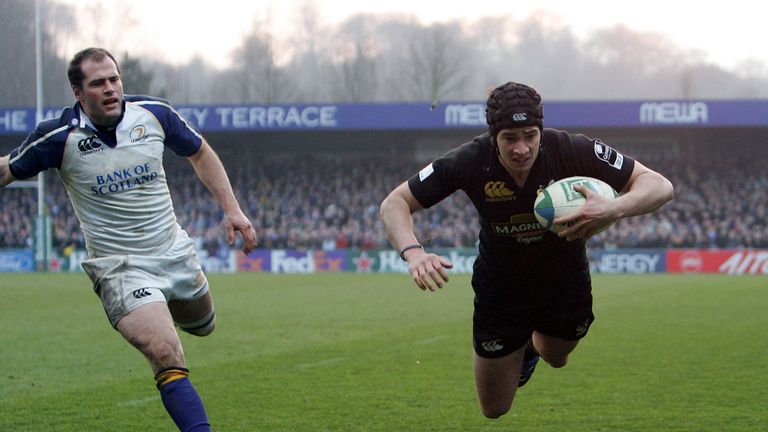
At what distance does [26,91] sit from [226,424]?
106ft

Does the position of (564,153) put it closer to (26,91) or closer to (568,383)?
(568,383)

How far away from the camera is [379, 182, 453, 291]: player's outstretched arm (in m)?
5.27

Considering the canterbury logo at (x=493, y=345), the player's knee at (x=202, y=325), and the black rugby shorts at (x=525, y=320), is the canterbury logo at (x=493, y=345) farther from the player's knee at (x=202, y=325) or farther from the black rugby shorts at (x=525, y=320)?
the player's knee at (x=202, y=325)

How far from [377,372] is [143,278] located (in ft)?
14.8

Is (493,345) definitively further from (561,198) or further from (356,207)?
(356,207)

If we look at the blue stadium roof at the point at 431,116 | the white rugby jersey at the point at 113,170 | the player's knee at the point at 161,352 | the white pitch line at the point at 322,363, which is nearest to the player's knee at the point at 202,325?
the white rugby jersey at the point at 113,170

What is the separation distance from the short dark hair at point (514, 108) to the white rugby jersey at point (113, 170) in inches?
95.4

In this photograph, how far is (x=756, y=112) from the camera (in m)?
41.2

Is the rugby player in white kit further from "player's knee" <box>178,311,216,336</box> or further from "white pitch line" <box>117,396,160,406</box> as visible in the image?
"white pitch line" <box>117,396,160,406</box>

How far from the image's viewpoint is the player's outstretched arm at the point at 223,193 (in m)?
6.93

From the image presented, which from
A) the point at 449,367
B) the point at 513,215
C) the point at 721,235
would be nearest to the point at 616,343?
the point at 449,367

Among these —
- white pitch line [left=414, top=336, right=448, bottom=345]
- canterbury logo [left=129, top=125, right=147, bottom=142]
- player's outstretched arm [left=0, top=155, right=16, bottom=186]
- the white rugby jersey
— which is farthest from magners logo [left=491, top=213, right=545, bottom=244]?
white pitch line [left=414, top=336, right=448, bottom=345]

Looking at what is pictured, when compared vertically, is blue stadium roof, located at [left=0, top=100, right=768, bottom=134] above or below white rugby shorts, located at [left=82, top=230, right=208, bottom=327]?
below

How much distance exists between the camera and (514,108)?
17.8 feet
